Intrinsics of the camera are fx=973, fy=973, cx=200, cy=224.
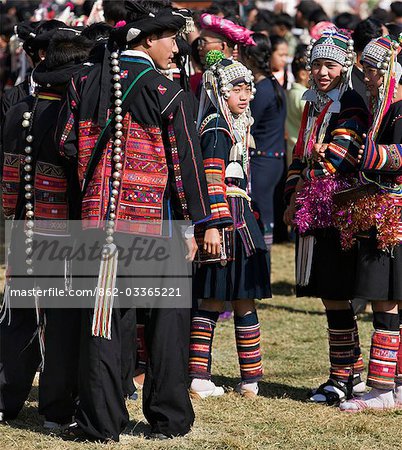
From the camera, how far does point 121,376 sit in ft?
15.0

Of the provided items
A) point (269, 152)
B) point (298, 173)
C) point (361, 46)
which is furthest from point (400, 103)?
point (269, 152)

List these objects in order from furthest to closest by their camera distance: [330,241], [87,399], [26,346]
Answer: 1. [330,241]
2. [26,346]
3. [87,399]

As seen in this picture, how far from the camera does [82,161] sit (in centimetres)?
440

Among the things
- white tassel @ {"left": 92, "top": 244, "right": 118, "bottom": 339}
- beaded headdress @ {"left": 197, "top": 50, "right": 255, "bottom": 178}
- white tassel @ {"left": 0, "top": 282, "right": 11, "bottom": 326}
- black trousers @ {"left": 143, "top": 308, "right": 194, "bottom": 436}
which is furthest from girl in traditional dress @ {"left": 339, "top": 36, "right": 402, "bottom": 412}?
white tassel @ {"left": 0, "top": 282, "right": 11, "bottom": 326}

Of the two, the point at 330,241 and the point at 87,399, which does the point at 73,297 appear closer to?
the point at 87,399

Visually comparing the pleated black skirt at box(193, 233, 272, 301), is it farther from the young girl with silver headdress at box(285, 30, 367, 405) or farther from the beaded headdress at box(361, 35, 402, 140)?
the beaded headdress at box(361, 35, 402, 140)

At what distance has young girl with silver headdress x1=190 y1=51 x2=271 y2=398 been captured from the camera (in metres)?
5.42

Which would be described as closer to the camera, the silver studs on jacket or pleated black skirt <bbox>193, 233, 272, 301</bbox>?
the silver studs on jacket

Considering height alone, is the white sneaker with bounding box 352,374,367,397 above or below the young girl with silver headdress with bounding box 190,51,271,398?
below

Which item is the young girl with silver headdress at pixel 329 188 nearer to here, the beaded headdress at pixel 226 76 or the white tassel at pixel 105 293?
the beaded headdress at pixel 226 76

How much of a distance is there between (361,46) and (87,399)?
366cm

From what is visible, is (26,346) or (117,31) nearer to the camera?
(117,31)

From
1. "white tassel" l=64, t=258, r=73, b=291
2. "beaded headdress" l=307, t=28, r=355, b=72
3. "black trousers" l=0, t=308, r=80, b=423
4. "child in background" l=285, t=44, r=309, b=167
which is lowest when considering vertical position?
"black trousers" l=0, t=308, r=80, b=423

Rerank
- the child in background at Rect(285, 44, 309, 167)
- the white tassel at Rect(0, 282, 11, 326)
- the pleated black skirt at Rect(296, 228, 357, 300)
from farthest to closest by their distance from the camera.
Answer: the child in background at Rect(285, 44, 309, 167), the pleated black skirt at Rect(296, 228, 357, 300), the white tassel at Rect(0, 282, 11, 326)
